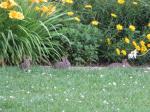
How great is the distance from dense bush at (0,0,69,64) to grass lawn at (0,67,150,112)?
1.39ft

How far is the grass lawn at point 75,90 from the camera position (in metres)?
5.67

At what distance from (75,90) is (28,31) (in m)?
1.92

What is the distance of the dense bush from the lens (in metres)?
7.71

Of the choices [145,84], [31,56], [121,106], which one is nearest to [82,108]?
[121,106]

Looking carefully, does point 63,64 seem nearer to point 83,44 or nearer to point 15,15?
point 83,44

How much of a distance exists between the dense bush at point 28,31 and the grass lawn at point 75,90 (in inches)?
16.7

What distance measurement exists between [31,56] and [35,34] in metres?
0.39

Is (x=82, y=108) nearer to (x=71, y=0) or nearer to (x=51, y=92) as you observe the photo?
(x=51, y=92)

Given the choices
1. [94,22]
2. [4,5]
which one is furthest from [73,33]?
[4,5]

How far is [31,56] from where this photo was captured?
784 cm

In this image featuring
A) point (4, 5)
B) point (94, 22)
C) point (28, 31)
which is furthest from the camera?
point (94, 22)

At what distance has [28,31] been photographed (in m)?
7.95

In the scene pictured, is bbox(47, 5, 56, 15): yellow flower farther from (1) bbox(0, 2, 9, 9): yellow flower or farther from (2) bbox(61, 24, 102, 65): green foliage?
(1) bbox(0, 2, 9, 9): yellow flower

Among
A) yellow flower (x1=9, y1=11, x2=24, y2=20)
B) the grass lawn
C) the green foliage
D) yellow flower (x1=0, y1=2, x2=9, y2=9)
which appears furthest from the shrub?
yellow flower (x1=0, y1=2, x2=9, y2=9)
